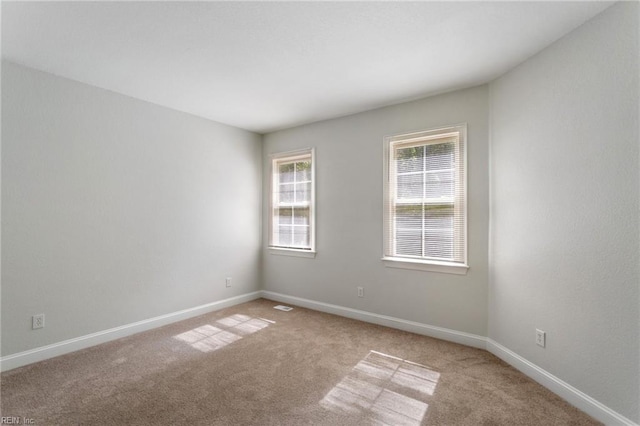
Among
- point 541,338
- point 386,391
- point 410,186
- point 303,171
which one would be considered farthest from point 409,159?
point 386,391

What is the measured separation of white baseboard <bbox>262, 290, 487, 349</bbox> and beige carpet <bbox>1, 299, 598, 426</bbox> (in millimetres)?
103

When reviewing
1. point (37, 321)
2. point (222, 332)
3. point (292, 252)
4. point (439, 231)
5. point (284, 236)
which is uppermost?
point (439, 231)

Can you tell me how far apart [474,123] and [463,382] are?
7.88 feet

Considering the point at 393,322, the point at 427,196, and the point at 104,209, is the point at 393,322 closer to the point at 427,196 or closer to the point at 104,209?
the point at 427,196

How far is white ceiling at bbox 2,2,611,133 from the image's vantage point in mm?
1916

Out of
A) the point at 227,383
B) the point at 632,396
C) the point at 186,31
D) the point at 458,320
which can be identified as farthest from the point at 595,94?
the point at 227,383

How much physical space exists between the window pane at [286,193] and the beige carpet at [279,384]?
2042 millimetres

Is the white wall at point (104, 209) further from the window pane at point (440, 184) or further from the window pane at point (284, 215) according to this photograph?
the window pane at point (440, 184)

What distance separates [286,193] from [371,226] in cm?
157

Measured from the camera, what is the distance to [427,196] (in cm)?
332

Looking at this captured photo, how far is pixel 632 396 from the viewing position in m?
1.74

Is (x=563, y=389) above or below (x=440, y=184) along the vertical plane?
below

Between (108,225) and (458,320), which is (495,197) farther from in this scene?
(108,225)

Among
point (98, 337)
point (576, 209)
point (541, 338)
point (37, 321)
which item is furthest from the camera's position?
point (98, 337)
